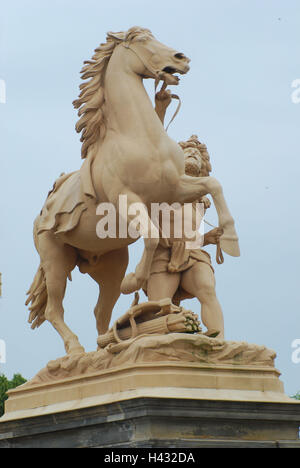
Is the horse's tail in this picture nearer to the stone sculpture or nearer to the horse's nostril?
the stone sculpture

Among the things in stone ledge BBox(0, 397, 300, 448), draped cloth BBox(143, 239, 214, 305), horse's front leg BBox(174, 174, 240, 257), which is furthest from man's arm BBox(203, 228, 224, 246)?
stone ledge BBox(0, 397, 300, 448)

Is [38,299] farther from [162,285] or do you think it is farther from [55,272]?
[162,285]

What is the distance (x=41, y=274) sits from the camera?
11.3 meters

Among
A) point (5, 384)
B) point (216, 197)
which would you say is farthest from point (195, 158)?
point (5, 384)

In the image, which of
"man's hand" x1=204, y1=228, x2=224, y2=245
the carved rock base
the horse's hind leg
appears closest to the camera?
the carved rock base

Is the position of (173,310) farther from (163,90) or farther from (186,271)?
(163,90)

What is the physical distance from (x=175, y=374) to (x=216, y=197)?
193 centimetres

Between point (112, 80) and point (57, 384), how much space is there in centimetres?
319

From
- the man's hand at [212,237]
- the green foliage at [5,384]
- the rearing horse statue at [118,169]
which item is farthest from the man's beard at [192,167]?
the green foliage at [5,384]

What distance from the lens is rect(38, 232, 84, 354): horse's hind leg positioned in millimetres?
10867

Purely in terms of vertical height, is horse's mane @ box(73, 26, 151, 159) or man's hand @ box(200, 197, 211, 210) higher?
horse's mane @ box(73, 26, 151, 159)

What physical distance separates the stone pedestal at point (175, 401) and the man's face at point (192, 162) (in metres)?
2.32

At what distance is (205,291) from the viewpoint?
33.8 feet

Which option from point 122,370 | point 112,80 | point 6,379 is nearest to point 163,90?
point 112,80
